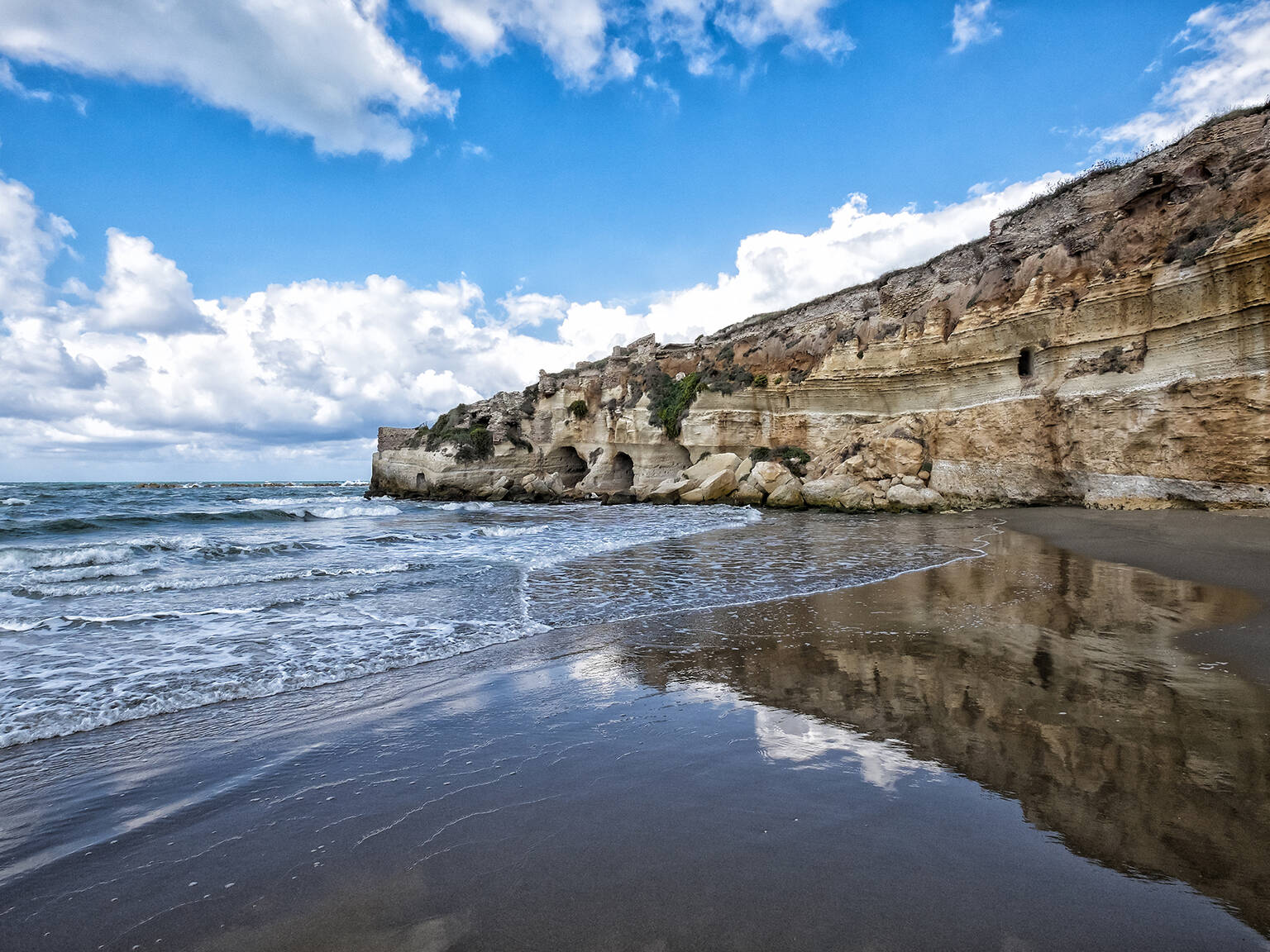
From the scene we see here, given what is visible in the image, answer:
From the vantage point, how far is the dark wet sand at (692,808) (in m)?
1.77

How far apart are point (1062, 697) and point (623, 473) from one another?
3164 centimetres

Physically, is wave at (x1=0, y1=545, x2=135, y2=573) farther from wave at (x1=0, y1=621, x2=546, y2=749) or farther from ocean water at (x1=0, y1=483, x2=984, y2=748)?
wave at (x1=0, y1=621, x2=546, y2=749)

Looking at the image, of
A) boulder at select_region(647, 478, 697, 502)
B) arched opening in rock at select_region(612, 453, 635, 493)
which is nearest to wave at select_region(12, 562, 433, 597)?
boulder at select_region(647, 478, 697, 502)

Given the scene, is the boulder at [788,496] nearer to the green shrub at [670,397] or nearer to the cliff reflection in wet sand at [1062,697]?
the green shrub at [670,397]

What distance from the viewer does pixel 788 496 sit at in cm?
2192

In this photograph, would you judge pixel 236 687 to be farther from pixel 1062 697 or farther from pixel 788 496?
pixel 788 496

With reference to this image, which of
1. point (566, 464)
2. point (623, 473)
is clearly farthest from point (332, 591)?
point (566, 464)

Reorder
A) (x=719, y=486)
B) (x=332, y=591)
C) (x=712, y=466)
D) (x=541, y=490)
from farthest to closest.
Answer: (x=541, y=490), (x=712, y=466), (x=719, y=486), (x=332, y=591)

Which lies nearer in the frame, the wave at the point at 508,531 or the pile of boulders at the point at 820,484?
the wave at the point at 508,531

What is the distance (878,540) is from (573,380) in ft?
88.7

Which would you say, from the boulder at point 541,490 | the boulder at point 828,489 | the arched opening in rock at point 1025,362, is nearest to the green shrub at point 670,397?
the boulder at point 541,490

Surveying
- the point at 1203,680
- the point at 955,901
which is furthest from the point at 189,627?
the point at 1203,680

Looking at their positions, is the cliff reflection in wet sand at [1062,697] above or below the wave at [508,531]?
above

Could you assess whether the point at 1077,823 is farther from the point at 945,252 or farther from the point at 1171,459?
the point at 945,252
